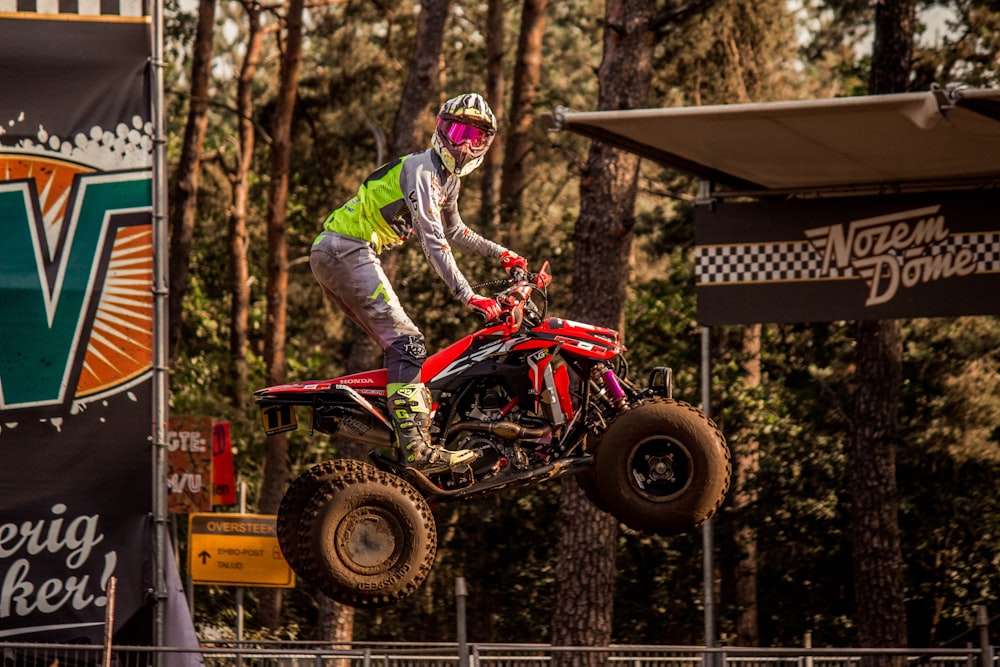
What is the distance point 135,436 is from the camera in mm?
10938

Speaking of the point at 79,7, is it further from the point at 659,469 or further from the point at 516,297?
the point at 659,469

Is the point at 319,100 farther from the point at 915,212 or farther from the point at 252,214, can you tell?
the point at 915,212

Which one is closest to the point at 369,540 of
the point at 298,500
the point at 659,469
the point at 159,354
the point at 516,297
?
the point at 298,500

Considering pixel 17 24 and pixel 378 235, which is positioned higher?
pixel 17 24

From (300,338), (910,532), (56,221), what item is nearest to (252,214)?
(300,338)

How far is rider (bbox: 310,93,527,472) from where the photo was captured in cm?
772

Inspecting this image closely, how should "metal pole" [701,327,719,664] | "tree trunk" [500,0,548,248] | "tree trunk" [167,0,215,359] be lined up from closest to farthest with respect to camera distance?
1. "metal pole" [701,327,719,664]
2. "tree trunk" [167,0,215,359]
3. "tree trunk" [500,0,548,248]

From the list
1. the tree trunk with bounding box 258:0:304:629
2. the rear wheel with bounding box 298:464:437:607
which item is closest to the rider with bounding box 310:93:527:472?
the rear wheel with bounding box 298:464:437:607

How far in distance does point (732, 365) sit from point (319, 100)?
365 inches

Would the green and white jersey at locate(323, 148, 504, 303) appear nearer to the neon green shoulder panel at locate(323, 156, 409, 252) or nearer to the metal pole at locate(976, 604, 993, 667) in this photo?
the neon green shoulder panel at locate(323, 156, 409, 252)

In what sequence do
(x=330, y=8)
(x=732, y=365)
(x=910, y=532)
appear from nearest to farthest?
(x=910, y=532) → (x=732, y=365) → (x=330, y=8)

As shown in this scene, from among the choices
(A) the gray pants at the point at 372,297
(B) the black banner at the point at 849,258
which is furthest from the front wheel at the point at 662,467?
(B) the black banner at the point at 849,258

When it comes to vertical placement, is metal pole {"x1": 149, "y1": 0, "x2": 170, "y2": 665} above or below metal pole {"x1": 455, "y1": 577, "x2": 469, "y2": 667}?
above

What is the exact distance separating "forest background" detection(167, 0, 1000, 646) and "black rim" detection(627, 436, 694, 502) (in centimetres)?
626
